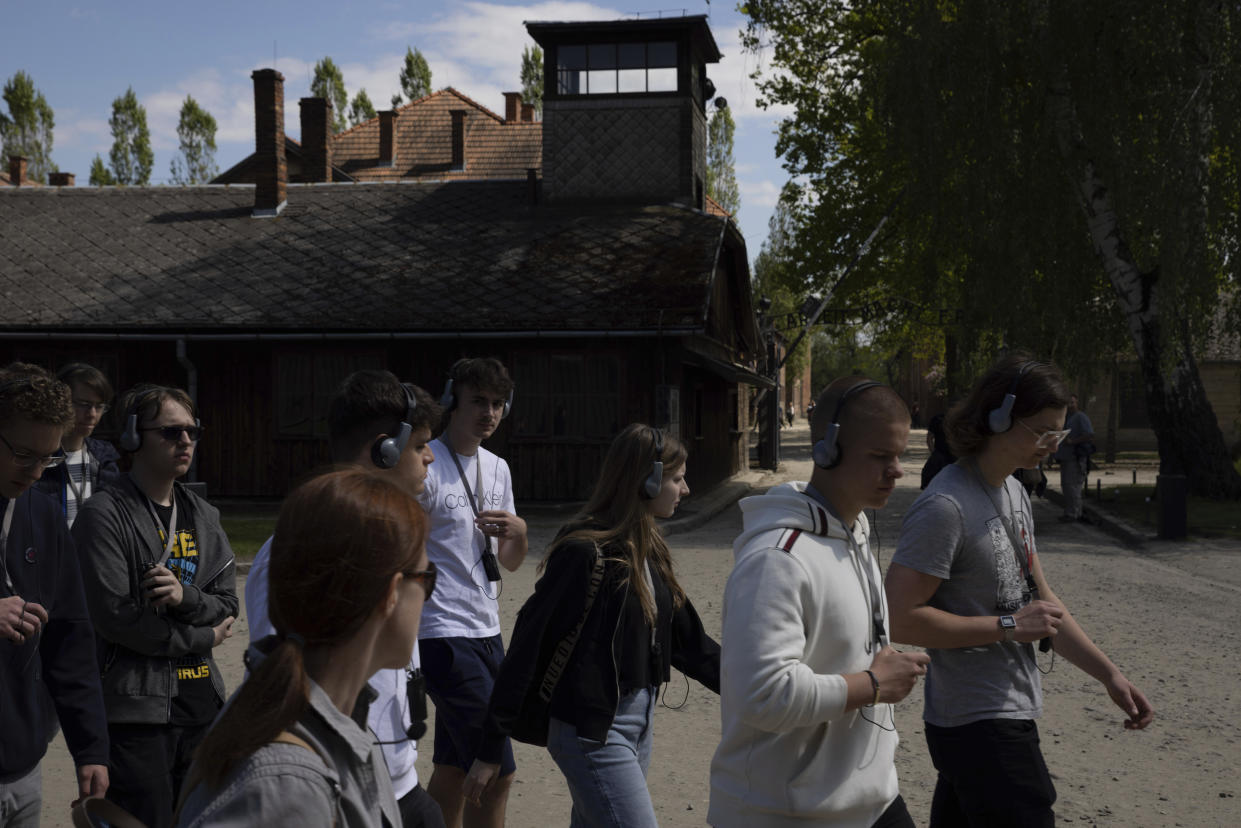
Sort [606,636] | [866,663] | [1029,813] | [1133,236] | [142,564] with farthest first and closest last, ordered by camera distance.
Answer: [1133,236]
[142,564]
[606,636]
[1029,813]
[866,663]

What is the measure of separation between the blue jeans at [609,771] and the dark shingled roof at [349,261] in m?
15.9

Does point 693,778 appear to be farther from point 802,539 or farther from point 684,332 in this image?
point 684,332

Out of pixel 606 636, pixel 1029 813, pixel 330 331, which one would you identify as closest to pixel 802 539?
pixel 606 636

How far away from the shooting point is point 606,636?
358 centimetres

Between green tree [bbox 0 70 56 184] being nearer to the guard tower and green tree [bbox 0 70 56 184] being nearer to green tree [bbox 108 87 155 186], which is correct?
green tree [bbox 108 87 155 186]

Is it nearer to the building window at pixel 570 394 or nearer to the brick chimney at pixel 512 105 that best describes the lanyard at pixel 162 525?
the building window at pixel 570 394

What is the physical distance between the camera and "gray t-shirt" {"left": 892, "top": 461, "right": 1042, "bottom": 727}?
3.44m

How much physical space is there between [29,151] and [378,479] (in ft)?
239

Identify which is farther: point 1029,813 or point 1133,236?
point 1133,236

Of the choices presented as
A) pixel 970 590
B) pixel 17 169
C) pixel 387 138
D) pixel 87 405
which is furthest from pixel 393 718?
pixel 17 169

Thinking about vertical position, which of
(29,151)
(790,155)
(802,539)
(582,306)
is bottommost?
(802,539)

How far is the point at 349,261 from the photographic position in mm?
22719

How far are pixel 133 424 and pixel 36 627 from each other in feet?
3.03

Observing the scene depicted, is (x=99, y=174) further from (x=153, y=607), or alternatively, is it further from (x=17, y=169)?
(x=153, y=607)
